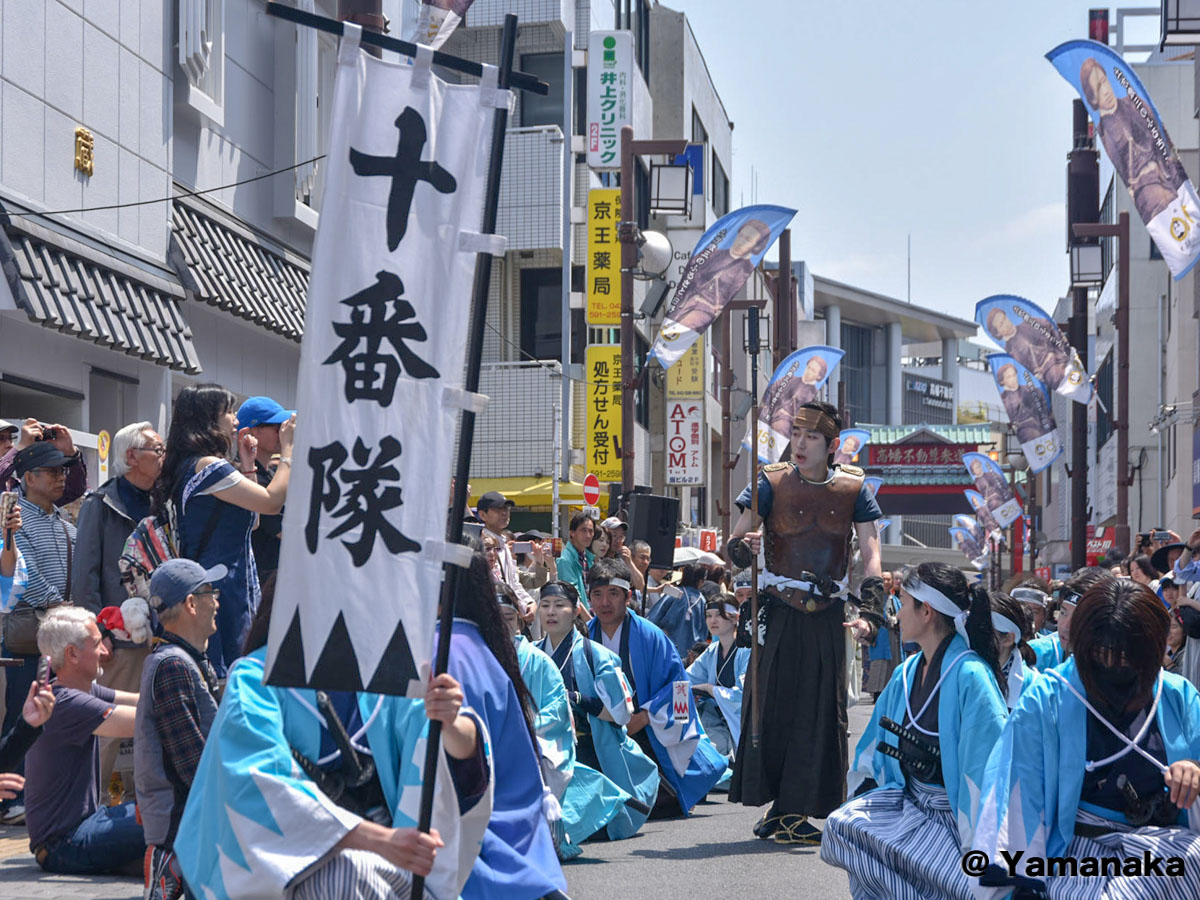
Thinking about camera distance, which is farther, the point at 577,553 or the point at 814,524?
the point at 577,553

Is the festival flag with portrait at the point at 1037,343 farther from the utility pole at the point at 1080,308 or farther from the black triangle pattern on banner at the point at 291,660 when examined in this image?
the black triangle pattern on banner at the point at 291,660

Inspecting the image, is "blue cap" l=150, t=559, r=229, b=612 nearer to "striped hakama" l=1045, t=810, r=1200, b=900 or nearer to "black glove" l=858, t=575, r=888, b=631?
"striped hakama" l=1045, t=810, r=1200, b=900

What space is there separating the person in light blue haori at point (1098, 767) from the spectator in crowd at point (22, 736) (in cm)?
306

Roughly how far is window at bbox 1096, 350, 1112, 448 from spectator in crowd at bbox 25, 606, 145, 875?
40864mm

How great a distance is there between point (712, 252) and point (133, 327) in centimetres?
702

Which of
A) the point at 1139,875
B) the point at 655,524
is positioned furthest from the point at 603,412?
the point at 1139,875

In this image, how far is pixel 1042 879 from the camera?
4.93 metres

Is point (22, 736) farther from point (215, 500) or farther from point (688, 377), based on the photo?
point (688, 377)

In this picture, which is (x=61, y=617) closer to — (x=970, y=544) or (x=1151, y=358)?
(x=1151, y=358)

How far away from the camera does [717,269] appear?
1733cm

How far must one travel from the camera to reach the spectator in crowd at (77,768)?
21.1 feet

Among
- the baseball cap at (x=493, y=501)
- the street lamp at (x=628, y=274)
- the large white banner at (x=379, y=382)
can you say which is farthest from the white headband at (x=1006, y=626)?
the street lamp at (x=628, y=274)

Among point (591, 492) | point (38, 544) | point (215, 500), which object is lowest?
point (38, 544)

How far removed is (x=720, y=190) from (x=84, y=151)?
120ft
